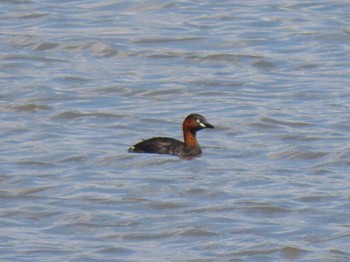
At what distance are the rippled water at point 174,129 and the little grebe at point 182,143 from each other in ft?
0.34

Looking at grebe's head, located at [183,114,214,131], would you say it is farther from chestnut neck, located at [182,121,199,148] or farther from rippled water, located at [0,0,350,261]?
rippled water, located at [0,0,350,261]

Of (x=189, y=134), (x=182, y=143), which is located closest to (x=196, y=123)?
(x=189, y=134)

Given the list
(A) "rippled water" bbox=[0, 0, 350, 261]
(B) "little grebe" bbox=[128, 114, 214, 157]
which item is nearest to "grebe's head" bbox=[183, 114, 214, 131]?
(B) "little grebe" bbox=[128, 114, 214, 157]

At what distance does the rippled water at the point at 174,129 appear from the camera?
11.4 m

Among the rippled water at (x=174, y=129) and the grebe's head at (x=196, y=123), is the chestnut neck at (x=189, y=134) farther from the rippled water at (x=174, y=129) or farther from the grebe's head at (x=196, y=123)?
the rippled water at (x=174, y=129)

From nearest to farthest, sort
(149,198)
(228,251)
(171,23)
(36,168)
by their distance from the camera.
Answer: (228,251)
(149,198)
(36,168)
(171,23)

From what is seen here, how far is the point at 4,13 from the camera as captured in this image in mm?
21484

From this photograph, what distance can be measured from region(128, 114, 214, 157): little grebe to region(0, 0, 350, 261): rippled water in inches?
4.1

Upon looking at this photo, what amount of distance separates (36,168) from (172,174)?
1.22m

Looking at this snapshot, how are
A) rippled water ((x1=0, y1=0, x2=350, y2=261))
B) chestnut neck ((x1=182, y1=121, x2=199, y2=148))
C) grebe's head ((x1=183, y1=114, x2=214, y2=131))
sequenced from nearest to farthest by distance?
rippled water ((x1=0, y1=0, x2=350, y2=261)) → chestnut neck ((x1=182, y1=121, x2=199, y2=148)) → grebe's head ((x1=183, y1=114, x2=214, y2=131))

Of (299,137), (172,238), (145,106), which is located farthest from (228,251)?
(145,106)

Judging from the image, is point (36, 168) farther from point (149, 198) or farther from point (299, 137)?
point (299, 137)

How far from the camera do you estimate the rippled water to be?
1144cm

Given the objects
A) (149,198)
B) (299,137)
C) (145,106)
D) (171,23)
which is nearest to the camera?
(149,198)
